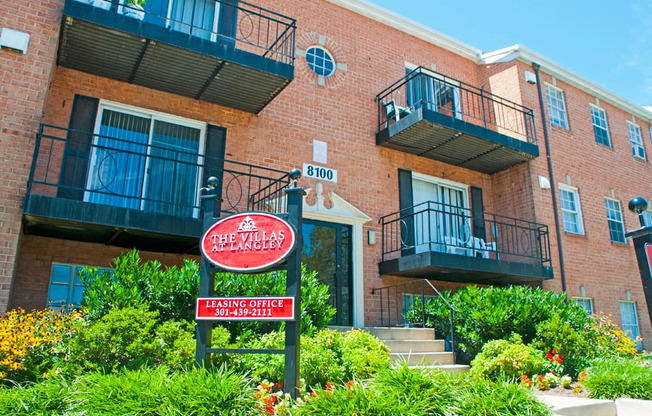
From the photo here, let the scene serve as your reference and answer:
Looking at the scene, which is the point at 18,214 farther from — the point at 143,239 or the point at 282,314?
the point at 282,314

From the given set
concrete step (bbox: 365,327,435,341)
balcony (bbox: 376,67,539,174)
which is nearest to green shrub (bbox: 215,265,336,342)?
concrete step (bbox: 365,327,435,341)

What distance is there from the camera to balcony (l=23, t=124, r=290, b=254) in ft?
22.8

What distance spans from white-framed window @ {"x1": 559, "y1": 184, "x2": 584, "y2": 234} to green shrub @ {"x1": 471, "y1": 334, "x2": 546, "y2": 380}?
6.79 metres

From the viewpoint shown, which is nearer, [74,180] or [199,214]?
[74,180]

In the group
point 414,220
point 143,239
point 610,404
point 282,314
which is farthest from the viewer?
point 414,220

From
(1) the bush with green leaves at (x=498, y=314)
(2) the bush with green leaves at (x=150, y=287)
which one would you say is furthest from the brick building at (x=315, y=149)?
(1) the bush with green leaves at (x=498, y=314)

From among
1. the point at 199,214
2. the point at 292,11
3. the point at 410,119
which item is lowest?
the point at 199,214

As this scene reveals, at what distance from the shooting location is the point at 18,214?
6.62 m

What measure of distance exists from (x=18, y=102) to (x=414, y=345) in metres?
7.11

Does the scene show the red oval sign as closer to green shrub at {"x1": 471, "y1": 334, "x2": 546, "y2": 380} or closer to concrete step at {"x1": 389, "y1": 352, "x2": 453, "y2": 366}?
concrete step at {"x1": 389, "y1": 352, "x2": 453, "y2": 366}

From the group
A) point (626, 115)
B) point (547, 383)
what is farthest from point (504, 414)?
point (626, 115)

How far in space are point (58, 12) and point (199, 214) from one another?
3.79m

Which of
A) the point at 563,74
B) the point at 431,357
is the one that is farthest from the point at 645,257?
the point at 563,74

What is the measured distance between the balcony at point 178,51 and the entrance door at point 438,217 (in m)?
4.46
